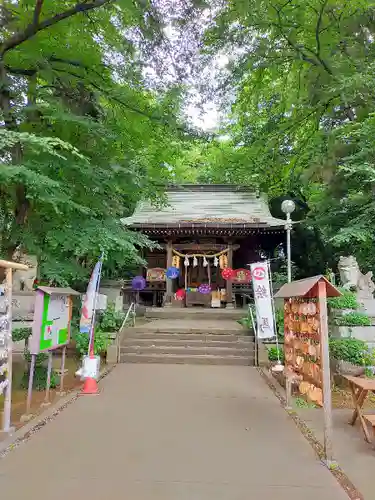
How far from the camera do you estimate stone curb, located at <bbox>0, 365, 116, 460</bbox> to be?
4251mm

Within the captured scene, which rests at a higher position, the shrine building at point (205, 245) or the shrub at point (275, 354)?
the shrine building at point (205, 245)

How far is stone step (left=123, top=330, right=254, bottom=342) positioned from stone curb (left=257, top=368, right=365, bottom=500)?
101 inches

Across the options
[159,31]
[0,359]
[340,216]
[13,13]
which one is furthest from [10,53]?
[340,216]

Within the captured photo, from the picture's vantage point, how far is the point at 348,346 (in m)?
7.46

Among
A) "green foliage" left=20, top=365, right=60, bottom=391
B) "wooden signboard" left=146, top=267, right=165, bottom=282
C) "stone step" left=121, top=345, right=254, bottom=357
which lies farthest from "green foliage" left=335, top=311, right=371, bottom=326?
"wooden signboard" left=146, top=267, right=165, bottom=282

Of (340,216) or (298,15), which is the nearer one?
(298,15)

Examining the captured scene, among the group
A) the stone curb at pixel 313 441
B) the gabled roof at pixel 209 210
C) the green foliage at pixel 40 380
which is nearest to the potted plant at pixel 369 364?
the stone curb at pixel 313 441

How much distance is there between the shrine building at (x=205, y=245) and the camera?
15.3m

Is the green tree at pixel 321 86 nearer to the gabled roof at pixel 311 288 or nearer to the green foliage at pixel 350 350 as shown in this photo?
the green foliage at pixel 350 350

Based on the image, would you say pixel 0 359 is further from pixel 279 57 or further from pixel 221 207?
pixel 221 207

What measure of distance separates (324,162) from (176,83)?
505 cm

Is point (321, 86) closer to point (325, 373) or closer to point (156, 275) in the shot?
point (325, 373)

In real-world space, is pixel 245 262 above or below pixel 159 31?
below

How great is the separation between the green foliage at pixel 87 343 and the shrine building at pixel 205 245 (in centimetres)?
623
